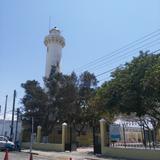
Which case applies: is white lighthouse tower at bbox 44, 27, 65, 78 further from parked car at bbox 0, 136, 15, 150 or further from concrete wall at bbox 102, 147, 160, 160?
concrete wall at bbox 102, 147, 160, 160

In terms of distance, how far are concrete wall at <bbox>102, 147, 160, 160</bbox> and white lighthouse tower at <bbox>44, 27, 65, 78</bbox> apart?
30.2 metres

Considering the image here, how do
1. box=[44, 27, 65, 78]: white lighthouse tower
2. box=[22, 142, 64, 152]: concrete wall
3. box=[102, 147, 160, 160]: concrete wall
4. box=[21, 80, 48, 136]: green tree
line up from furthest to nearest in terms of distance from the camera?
box=[44, 27, 65, 78]: white lighthouse tower → box=[21, 80, 48, 136]: green tree → box=[22, 142, 64, 152]: concrete wall → box=[102, 147, 160, 160]: concrete wall

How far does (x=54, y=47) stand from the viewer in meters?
55.3

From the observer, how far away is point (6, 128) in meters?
57.8

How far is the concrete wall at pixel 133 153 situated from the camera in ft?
69.2

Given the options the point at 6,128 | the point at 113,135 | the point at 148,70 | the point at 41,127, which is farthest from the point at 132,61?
the point at 6,128

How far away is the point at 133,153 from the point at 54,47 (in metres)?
35.4

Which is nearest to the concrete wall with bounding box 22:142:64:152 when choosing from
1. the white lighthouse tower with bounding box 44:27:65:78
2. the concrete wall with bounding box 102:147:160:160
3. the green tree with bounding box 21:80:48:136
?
the green tree with bounding box 21:80:48:136

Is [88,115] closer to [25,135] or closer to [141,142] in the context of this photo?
[25,135]

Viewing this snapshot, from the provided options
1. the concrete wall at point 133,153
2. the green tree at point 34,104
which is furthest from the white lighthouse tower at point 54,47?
the concrete wall at point 133,153

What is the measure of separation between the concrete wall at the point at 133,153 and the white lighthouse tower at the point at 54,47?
3017 centimetres

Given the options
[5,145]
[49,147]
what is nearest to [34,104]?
[49,147]

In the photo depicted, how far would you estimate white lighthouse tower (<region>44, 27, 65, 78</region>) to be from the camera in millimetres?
54031

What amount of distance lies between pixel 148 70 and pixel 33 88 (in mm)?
22905
